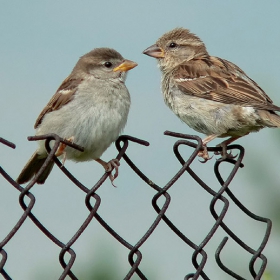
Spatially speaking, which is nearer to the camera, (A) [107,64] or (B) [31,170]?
(B) [31,170]

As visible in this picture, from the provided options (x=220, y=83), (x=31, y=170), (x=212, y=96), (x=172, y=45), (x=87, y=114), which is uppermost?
(x=172, y=45)

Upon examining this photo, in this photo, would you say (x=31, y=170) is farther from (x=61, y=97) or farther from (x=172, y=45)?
(x=172, y=45)

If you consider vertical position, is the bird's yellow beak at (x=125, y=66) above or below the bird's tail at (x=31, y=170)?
above

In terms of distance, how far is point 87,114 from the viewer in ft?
12.5

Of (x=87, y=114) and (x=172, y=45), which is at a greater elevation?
(x=172, y=45)

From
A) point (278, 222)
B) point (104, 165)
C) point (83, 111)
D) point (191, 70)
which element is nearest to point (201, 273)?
point (104, 165)

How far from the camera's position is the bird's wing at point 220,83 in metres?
4.99

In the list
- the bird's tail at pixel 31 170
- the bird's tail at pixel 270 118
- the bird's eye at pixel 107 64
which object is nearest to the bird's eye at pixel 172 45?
the bird's tail at pixel 270 118

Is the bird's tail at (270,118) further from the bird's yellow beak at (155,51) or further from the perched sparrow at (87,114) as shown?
the bird's yellow beak at (155,51)

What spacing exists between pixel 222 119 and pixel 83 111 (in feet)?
4.77

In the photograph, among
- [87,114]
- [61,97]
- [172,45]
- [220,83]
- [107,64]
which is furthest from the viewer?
[172,45]

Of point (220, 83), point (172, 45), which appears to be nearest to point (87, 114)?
point (220, 83)

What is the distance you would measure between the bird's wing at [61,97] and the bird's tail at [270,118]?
1.43 m

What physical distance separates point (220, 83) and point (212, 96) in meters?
0.20
